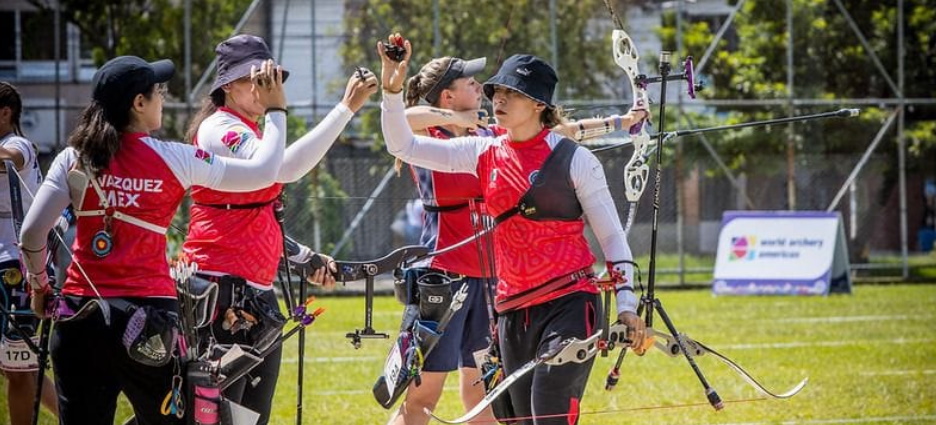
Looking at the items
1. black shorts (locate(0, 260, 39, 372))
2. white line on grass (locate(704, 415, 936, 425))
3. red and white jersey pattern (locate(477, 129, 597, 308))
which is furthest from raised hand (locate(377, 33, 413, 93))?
white line on grass (locate(704, 415, 936, 425))

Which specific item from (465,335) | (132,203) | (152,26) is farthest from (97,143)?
(152,26)

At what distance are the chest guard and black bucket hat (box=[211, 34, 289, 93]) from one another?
1282 millimetres

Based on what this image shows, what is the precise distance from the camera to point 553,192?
527 cm

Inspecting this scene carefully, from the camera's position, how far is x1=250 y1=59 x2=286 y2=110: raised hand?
5.26 metres

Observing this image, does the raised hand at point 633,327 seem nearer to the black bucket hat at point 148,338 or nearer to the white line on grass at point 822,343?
the black bucket hat at point 148,338

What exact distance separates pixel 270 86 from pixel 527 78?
40.0 inches

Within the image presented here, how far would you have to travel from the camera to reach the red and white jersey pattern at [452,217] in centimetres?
665

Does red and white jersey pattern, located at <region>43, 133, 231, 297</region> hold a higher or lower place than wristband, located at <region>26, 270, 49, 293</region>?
higher

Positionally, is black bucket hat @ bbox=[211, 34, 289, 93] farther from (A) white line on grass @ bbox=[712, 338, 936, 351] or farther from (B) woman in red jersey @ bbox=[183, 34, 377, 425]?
(A) white line on grass @ bbox=[712, 338, 936, 351]

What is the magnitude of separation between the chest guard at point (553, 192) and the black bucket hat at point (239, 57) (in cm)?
128

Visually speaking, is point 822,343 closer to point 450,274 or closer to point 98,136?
point 450,274

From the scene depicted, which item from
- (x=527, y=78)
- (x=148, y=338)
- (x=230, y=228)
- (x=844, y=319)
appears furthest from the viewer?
(x=844, y=319)

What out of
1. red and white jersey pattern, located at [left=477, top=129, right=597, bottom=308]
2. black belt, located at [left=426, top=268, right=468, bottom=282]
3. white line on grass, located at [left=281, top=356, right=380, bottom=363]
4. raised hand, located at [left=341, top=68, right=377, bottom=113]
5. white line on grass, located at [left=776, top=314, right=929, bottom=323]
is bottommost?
white line on grass, located at [left=281, top=356, right=380, bottom=363]

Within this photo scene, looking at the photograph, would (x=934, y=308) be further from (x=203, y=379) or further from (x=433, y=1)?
(x=203, y=379)
